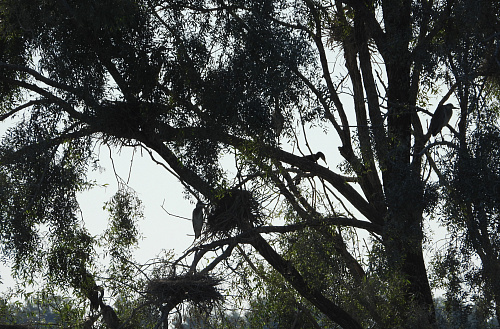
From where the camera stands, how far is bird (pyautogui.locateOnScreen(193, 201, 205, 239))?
27.7 ft

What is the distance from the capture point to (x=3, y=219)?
8.26 m

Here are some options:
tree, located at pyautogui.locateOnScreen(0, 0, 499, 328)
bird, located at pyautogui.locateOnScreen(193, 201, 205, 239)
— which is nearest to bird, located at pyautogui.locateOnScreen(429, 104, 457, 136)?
tree, located at pyautogui.locateOnScreen(0, 0, 499, 328)

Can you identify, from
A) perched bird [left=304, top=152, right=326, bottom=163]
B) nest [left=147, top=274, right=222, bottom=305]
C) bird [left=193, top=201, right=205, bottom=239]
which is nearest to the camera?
nest [left=147, top=274, right=222, bottom=305]

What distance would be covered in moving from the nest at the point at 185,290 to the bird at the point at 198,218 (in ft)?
3.96

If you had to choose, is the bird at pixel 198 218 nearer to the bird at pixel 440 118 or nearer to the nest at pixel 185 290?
the nest at pixel 185 290

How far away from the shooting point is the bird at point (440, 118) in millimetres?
8672

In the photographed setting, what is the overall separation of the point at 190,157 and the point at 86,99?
1.37m

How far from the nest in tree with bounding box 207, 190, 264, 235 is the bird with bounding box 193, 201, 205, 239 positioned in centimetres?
19

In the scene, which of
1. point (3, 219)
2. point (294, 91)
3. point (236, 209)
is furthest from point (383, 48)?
point (3, 219)

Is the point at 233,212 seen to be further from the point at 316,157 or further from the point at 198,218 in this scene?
the point at 316,157

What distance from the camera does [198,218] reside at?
854 centimetres

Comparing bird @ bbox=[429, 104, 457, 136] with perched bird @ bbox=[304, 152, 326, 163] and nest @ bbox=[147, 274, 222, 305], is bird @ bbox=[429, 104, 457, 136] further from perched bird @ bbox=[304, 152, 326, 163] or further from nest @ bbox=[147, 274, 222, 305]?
nest @ bbox=[147, 274, 222, 305]

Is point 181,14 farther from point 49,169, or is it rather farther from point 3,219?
point 3,219

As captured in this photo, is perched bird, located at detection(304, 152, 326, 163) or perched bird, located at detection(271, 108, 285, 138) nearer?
perched bird, located at detection(271, 108, 285, 138)
